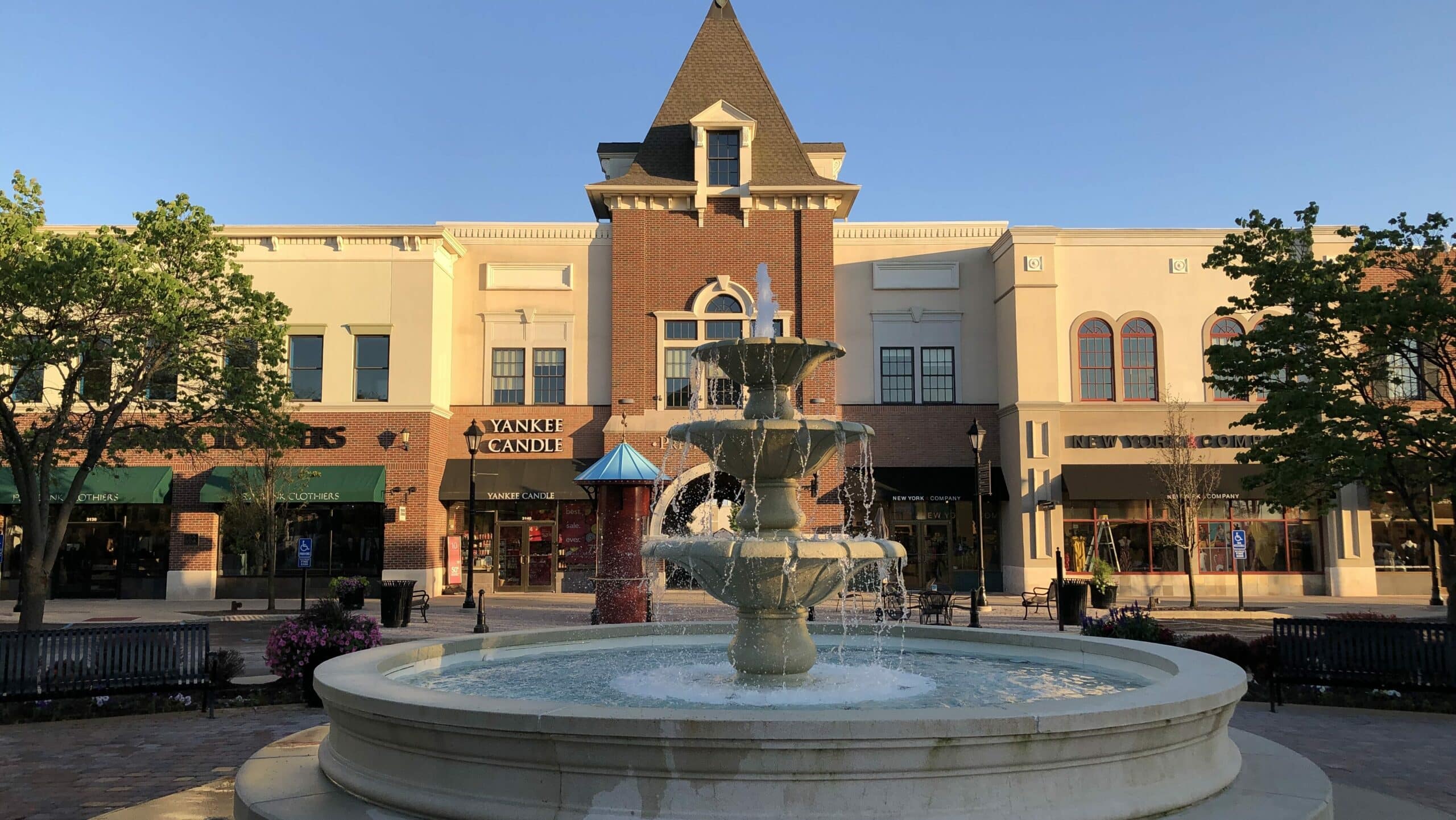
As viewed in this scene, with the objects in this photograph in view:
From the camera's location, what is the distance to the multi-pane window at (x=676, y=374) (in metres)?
32.3

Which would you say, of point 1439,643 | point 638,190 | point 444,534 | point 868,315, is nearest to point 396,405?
point 444,534

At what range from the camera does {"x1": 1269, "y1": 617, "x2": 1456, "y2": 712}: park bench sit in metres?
11.5

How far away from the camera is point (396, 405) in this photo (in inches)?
1225

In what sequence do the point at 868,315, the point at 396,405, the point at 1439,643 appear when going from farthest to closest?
the point at 868,315
the point at 396,405
the point at 1439,643

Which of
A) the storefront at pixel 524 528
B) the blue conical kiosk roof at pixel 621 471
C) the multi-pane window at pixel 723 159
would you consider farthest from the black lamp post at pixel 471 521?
the multi-pane window at pixel 723 159

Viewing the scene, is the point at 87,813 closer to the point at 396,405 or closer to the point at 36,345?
the point at 36,345

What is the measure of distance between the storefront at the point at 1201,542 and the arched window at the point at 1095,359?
2356mm

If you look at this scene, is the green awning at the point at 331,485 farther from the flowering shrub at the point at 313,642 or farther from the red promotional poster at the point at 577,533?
the flowering shrub at the point at 313,642

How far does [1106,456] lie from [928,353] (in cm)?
620

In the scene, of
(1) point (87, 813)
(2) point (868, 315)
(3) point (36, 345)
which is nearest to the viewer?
(1) point (87, 813)

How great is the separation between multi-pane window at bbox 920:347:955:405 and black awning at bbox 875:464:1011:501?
2462 millimetres

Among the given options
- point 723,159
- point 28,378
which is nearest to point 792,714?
point 28,378

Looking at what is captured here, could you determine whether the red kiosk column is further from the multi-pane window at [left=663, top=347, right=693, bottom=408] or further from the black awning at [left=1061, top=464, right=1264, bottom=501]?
the black awning at [left=1061, top=464, right=1264, bottom=501]

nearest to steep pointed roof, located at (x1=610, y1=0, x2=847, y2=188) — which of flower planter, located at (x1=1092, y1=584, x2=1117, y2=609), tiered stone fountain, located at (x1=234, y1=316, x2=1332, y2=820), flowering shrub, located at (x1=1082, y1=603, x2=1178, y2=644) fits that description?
flower planter, located at (x1=1092, y1=584, x2=1117, y2=609)
